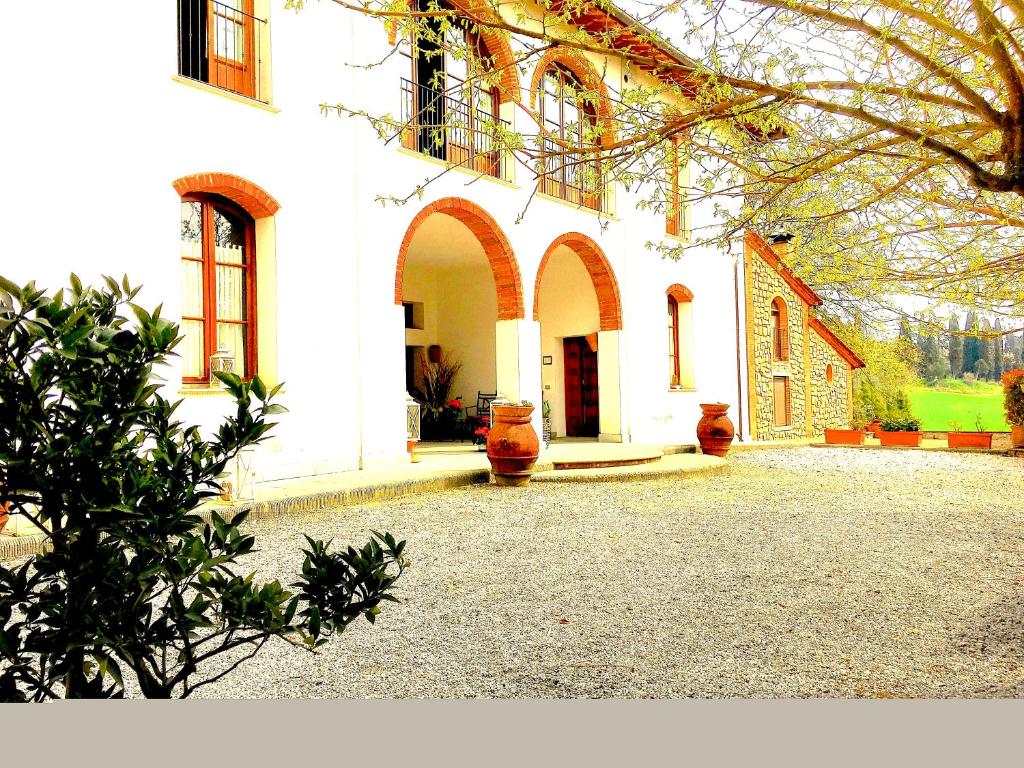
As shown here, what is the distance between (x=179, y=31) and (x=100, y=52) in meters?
1.15

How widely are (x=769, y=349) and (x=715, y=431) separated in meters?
5.86

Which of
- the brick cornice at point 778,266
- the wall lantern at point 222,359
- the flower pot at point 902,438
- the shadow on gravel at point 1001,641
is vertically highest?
the brick cornice at point 778,266

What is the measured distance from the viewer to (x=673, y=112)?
376cm

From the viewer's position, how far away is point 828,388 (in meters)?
19.0

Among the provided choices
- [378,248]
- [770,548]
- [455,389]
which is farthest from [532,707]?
[455,389]

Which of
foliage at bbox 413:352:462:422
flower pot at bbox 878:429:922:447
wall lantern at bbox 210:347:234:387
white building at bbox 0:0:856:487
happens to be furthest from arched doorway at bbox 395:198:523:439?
flower pot at bbox 878:429:922:447

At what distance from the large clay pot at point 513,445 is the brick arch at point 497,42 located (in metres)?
3.28

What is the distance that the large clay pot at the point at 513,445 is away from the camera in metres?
7.98

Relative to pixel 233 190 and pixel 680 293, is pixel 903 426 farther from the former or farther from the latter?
pixel 233 190

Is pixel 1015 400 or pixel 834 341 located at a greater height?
pixel 834 341

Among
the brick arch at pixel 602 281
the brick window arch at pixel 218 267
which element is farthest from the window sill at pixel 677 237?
the brick window arch at pixel 218 267

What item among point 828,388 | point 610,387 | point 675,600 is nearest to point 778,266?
point 828,388

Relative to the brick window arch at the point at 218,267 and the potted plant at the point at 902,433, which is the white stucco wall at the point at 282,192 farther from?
the potted plant at the point at 902,433

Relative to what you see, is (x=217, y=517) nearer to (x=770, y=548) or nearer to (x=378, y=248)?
(x=770, y=548)
